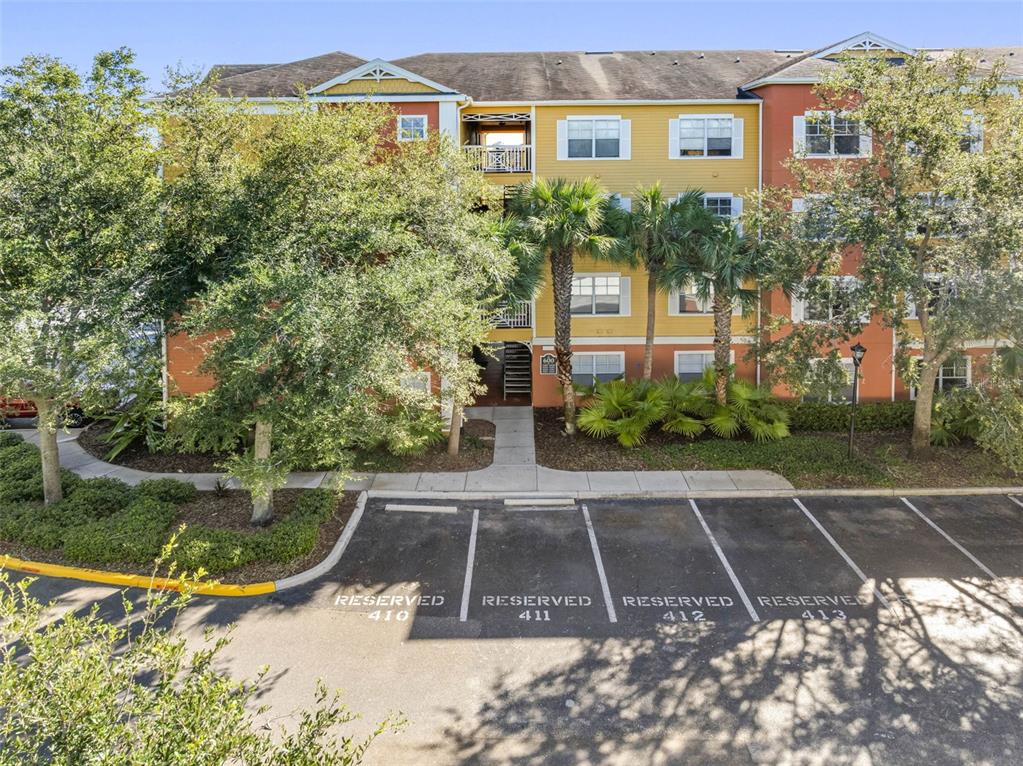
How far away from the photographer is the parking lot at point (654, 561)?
1209cm

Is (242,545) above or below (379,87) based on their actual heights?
below

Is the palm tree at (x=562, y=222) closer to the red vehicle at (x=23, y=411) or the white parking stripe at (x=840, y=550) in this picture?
the white parking stripe at (x=840, y=550)

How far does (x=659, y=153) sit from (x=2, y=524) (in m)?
21.8

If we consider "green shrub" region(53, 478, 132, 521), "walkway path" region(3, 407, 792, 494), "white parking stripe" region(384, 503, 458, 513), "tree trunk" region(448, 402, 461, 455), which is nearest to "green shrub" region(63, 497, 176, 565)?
"green shrub" region(53, 478, 132, 521)

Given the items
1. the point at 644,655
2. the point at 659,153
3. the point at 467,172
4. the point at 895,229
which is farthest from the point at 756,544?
the point at 659,153

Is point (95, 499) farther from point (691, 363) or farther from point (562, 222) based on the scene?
point (691, 363)

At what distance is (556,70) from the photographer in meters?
27.2

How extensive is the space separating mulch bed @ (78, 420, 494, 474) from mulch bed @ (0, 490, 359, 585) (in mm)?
2112

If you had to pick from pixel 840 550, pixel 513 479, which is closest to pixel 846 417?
pixel 840 550

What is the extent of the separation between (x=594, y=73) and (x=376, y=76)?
9.09 m

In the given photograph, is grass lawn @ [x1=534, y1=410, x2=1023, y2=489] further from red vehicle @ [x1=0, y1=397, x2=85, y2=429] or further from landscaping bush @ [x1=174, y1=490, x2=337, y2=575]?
red vehicle @ [x1=0, y1=397, x2=85, y2=429]

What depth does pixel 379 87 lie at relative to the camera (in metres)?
22.3

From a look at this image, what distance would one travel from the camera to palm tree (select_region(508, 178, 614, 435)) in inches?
766

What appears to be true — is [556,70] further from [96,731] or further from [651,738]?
[96,731]
